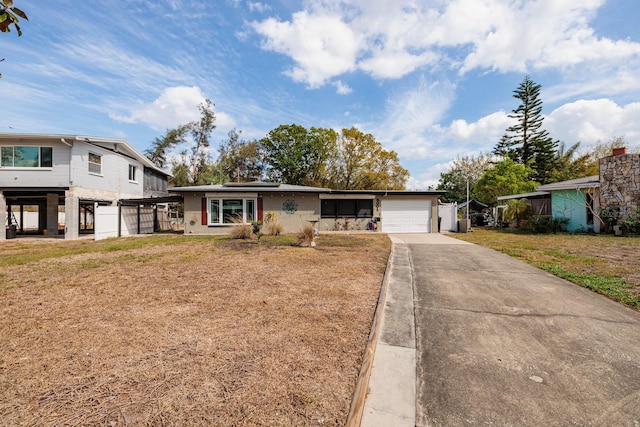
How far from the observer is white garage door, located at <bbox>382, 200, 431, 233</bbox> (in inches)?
715

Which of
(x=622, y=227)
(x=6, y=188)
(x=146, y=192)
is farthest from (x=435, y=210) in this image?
(x=6, y=188)

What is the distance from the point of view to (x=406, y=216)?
1823cm

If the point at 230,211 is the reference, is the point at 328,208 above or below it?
above

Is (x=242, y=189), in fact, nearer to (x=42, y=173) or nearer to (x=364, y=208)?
(x=364, y=208)

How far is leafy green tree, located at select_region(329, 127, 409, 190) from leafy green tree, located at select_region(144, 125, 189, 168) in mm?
19741

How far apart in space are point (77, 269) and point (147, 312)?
14.8ft

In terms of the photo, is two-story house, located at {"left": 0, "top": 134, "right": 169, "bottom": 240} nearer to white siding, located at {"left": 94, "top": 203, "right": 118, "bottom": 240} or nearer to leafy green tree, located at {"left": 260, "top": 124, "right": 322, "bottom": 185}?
white siding, located at {"left": 94, "top": 203, "right": 118, "bottom": 240}

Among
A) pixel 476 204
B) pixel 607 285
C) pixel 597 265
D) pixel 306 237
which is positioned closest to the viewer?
pixel 607 285

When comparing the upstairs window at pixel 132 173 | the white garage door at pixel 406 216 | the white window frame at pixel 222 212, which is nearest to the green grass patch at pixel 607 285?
the white garage door at pixel 406 216

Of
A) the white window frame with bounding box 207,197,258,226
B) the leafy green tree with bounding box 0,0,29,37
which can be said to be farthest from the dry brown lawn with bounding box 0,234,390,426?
the white window frame with bounding box 207,197,258,226

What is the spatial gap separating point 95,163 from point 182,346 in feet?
57.0

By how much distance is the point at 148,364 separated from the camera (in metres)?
2.66

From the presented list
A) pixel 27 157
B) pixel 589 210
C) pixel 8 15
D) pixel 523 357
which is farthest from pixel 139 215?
pixel 589 210

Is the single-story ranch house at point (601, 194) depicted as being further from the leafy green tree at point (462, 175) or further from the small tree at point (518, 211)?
the leafy green tree at point (462, 175)
